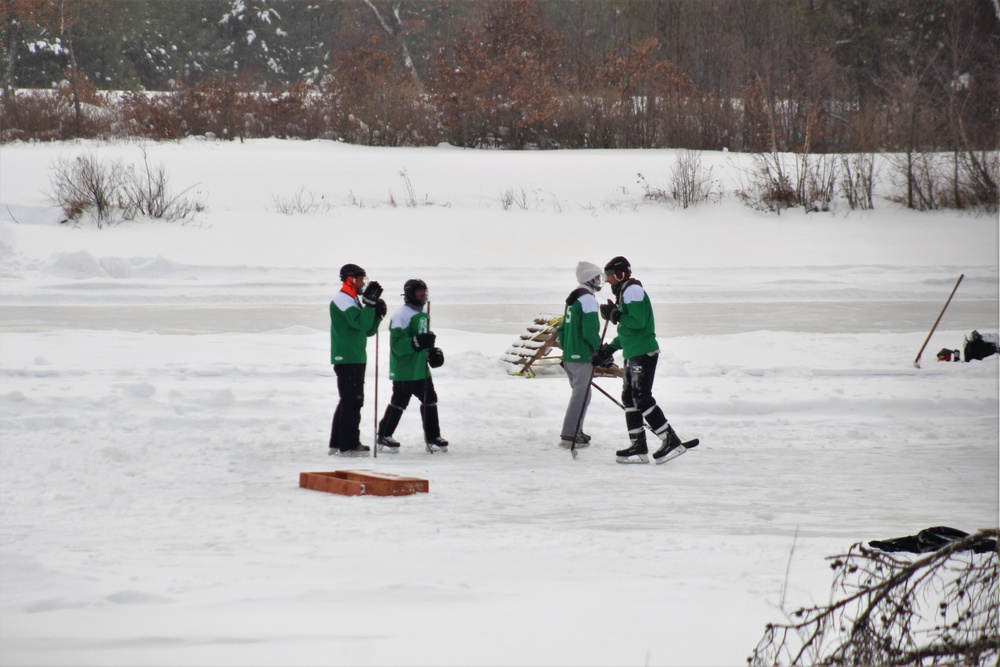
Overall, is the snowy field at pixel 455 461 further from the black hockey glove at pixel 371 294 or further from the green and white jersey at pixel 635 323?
the black hockey glove at pixel 371 294

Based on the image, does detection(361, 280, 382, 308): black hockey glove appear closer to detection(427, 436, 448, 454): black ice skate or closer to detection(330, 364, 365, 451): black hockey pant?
detection(330, 364, 365, 451): black hockey pant

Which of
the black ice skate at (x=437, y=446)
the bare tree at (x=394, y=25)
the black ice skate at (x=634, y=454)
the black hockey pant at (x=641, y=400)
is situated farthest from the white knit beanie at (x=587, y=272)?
the bare tree at (x=394, y=25)

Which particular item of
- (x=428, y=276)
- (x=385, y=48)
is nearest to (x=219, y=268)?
(x=428, y=276)

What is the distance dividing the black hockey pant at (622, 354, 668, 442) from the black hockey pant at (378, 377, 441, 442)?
64.2 inches

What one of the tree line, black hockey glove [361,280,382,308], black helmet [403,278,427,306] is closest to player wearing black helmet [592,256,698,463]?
black helmet [403,278,427,306]

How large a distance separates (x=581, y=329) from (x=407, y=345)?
147 centimetres

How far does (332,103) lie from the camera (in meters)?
35.8

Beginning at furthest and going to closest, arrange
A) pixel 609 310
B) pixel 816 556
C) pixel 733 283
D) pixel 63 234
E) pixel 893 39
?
pixel 893 39 → pixel 63 234 → pixel 733 283 → pixel 609 310 → pixel 816 556

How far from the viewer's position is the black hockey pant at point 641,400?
8766mm

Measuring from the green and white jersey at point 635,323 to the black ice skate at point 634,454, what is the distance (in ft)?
2.36

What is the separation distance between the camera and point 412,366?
9.09 metres

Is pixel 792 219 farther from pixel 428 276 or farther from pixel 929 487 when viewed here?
pixel 929 487

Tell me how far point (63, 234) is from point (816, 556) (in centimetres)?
2226

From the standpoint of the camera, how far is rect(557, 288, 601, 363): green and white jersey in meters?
9.09
